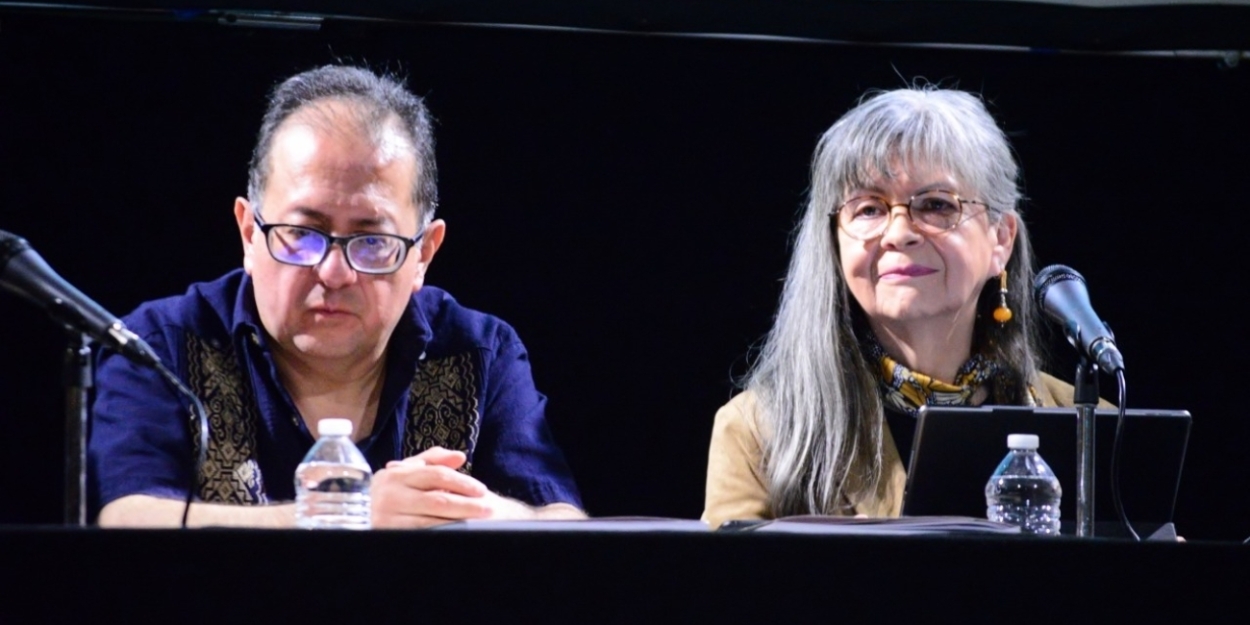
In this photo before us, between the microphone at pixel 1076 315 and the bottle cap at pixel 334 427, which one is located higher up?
the microphone at pixel 1076 315

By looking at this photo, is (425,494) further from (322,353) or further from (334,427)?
(322,353)

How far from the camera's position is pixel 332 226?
97.9 inches

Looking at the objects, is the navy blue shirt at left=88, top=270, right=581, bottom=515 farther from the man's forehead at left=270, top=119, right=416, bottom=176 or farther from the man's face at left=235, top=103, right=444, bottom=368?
the man's forehead at left=270, top=119, right=416, bottom=176

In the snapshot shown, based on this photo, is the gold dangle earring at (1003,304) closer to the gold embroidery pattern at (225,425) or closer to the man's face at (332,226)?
the man's face at (332,226)

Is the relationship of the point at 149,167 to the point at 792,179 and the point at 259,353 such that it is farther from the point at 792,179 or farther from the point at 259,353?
the point at 792,179

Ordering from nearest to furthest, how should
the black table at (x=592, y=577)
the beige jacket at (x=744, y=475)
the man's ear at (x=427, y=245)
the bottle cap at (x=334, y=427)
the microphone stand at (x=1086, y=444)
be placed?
the black table at (x=592, y=577), the bottle cap at (x=334, y=427), the microphone stand at (x=1086, y=444), the man's ear at (x=427, y=245), the beige jacket at (x=744, y=475)

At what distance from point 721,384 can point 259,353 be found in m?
1.20

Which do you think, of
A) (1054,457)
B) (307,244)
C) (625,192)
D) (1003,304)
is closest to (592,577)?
(1054,457)

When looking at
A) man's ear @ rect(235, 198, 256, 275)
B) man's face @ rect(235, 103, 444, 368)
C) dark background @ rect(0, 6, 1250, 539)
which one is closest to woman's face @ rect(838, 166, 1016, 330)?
dark background @ rect(0, 6, 1250, 539)

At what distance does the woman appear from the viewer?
2.80 metres

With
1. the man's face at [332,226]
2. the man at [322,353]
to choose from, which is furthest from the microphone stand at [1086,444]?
the man's face at [332,226]

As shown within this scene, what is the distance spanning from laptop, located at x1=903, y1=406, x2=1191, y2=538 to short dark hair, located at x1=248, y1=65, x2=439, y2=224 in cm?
96

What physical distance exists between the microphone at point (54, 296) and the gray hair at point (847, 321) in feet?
4.54

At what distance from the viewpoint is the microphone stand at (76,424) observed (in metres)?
1.62
